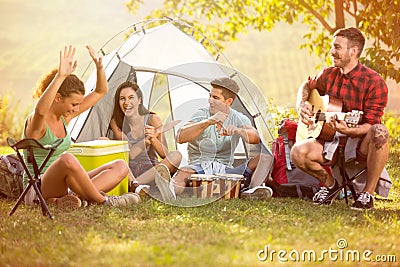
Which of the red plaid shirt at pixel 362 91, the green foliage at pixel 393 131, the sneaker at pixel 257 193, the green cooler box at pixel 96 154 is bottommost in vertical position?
the green foliage at pixel 393 131

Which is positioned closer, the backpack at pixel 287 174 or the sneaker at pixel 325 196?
the sneaker at pixel 325 196

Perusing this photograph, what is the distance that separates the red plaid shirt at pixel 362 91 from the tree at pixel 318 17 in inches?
118

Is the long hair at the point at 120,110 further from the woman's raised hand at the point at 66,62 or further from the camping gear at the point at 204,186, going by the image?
the woman's raised hand at the point at 66,62

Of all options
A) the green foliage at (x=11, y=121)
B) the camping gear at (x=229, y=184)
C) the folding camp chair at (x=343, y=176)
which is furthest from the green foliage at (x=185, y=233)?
the green foliage at (x=11, y=121)

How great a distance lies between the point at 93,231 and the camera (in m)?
3.18

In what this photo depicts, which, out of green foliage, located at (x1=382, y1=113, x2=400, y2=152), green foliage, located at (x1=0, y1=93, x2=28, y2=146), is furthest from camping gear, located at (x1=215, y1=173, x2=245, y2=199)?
green foliage, located at (x1=0, y1=93, x2=28, y2=146)

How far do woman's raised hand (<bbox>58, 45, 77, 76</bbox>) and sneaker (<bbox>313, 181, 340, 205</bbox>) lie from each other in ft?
6.14

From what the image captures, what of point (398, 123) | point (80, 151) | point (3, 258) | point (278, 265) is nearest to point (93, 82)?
point (80, 151)

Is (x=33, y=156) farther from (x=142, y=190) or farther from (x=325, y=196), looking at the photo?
(x=325, y=196)

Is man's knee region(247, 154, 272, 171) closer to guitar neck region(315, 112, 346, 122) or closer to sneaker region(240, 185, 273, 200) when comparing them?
sneaker region(240, 185, 273, 200)

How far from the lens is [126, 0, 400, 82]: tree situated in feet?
24.0

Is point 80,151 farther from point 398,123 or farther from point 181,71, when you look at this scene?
point 398,123

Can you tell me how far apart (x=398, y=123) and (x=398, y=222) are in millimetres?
6589

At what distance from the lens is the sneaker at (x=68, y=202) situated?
3826 mm
